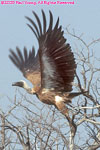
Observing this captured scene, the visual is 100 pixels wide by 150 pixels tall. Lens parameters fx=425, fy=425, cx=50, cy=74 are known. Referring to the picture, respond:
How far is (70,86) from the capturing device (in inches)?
282

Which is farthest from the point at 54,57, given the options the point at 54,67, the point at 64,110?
the point at 64,110

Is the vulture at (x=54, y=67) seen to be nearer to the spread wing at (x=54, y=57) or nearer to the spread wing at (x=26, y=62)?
the spread wing at (x=54, y=57)

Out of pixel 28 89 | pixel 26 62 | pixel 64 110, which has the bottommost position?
pixel 64 110

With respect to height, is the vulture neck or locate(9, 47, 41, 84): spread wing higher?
locate(9, 47, 41, 84): spread wing

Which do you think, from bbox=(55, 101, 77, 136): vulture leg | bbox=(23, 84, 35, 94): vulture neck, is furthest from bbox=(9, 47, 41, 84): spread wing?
bbox=(55, 101, 77, 136): vulture leg

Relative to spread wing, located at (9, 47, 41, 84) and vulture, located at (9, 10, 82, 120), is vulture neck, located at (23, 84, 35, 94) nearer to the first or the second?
vulture, located at (9, 10, 82, 120)

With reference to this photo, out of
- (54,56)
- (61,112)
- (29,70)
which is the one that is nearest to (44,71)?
(54,56)

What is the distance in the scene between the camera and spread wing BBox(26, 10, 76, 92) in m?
6.69

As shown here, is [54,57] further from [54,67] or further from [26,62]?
[26,62]

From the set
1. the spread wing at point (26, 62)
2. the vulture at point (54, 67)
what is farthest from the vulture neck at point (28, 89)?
the spread wing at point (26, 62)

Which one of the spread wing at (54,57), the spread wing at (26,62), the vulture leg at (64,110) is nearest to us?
the vulture leg at (64,110)

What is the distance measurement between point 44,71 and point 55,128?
1.03 metres

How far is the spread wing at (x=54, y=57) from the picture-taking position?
22.0 ft

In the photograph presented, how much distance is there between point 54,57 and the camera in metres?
6.91
